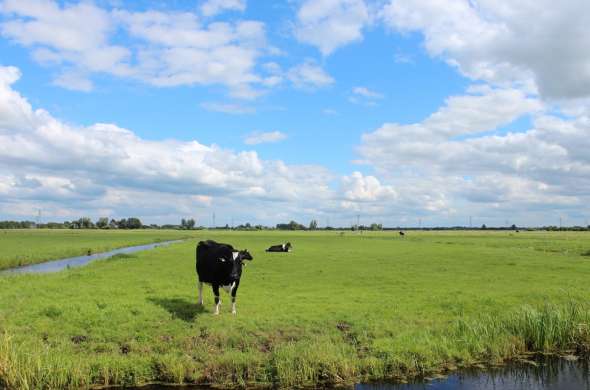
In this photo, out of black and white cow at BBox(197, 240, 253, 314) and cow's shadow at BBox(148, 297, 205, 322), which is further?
black and white cow at BBox(197, 240, 253, 314)

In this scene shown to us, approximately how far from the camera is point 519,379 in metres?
12.4

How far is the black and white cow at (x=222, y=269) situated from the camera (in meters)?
17.6

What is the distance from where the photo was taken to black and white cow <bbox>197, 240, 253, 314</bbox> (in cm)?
1758

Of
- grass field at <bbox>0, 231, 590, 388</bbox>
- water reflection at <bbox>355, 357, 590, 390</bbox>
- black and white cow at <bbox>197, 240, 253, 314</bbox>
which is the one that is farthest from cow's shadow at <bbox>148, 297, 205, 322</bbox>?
water reflection at <bbox>355, 357, 590, 390</bbox>

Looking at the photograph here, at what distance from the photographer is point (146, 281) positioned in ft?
84.5

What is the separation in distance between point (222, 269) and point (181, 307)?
2.19 meters

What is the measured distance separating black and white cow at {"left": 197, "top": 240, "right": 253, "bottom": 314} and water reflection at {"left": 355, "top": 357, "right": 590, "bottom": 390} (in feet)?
23.0

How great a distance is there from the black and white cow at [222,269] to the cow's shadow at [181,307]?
697 mm

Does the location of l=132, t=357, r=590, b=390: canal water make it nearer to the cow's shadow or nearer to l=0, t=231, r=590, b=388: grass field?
l=0, t=231, r=590, b=388: grass field

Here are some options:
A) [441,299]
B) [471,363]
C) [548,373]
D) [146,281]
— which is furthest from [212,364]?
[146,281]

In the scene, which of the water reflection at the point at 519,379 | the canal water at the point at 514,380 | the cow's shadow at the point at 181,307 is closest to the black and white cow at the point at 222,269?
the cow's shadow at the point at 181,307

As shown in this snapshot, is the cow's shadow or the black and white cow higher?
the black and white cow

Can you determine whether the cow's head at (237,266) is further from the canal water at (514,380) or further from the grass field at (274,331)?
the canal water at (514,380)

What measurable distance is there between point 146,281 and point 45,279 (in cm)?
591
